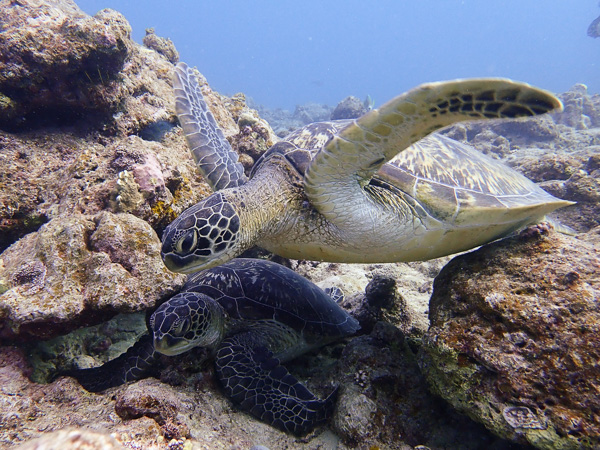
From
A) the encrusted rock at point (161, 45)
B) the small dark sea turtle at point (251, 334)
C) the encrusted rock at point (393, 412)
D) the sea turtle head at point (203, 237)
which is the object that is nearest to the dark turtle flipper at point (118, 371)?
the small dark sea turtle at point (251, 334)

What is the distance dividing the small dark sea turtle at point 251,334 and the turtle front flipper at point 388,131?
3.31 ft

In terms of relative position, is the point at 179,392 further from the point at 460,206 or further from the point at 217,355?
the point at 460,206

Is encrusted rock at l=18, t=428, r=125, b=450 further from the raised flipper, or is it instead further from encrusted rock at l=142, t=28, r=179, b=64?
encrusted rock at l=142, t=28, r=179, b=64

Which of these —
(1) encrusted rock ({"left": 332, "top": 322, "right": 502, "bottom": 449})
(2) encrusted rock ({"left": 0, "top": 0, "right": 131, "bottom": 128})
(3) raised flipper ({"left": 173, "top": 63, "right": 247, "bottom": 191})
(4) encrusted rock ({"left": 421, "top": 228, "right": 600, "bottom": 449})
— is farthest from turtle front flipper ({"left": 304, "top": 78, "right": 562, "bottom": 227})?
(2) encrusted rock ({"left": 0, "top": 0, "right": 131, "bottom": 128})

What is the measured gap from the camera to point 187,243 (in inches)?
74.9

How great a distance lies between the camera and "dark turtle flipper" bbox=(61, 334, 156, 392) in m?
2.08

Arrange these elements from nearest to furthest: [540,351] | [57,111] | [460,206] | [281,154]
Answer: [540,351] → [460,206] → [281,154] → [57,111]

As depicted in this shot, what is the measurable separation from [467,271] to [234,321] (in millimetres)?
1964

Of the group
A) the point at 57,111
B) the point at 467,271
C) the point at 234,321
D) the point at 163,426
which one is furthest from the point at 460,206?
the point at 57,111

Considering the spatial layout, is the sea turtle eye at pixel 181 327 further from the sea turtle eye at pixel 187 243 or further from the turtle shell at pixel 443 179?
the turtle shell at pixel 443 179

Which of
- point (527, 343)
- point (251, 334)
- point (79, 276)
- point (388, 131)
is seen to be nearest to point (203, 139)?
point (79, 276)

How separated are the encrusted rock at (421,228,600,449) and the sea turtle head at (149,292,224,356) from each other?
157cm

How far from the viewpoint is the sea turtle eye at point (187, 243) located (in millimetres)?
1894

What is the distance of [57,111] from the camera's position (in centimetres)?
336
